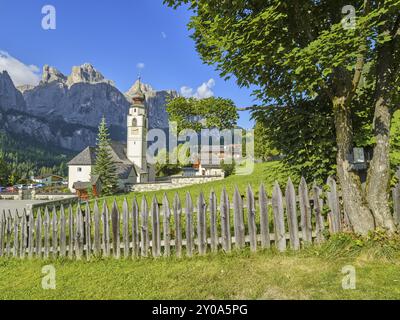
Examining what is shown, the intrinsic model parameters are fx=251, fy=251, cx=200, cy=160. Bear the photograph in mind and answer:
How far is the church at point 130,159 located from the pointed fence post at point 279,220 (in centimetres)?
3951

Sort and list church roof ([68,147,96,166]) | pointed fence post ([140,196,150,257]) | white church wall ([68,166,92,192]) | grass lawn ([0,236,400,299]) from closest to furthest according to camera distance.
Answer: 1. grass lawn ([0,236,400,299])
2. pointed fence post ([140,196,150,257])
3. white church wall ([68,166,92,192])
4. church roof ([68,147,96,166])

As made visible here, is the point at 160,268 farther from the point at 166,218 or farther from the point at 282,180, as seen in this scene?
the point at 282,180

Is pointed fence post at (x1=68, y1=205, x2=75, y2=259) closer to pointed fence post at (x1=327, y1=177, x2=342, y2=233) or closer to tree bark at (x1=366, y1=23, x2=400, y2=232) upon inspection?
pointed fence post at (x1=327, y1=177, x2=342, y2=233)

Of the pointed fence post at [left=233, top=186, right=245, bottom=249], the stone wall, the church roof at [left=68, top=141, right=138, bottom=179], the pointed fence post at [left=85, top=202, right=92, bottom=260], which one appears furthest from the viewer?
the church roof at [left=68, top=141, right=138, bottom=179]

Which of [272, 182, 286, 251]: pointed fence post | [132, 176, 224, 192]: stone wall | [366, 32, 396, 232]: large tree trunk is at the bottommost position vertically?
[132, 176, 224, 192]: stone wall

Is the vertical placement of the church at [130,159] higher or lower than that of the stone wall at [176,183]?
higher

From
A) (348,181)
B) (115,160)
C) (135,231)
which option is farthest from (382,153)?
(115,160)

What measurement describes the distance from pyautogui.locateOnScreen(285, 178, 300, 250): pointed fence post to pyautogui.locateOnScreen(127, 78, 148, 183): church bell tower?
4640 cm

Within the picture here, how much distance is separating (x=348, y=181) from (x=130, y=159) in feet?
160

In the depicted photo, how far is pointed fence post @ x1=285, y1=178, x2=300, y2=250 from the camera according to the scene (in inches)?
215

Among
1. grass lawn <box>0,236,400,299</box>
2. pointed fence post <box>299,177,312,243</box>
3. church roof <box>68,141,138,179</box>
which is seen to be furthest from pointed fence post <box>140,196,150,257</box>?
church roof <box>68,141,138,179</box>

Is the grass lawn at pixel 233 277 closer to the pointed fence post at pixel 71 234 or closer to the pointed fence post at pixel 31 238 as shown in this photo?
the pointed fence post at pixel 71 234

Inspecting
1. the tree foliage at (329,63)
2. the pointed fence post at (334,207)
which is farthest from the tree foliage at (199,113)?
the pointed fence post at (334,207)

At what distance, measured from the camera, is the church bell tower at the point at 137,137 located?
50781mm
